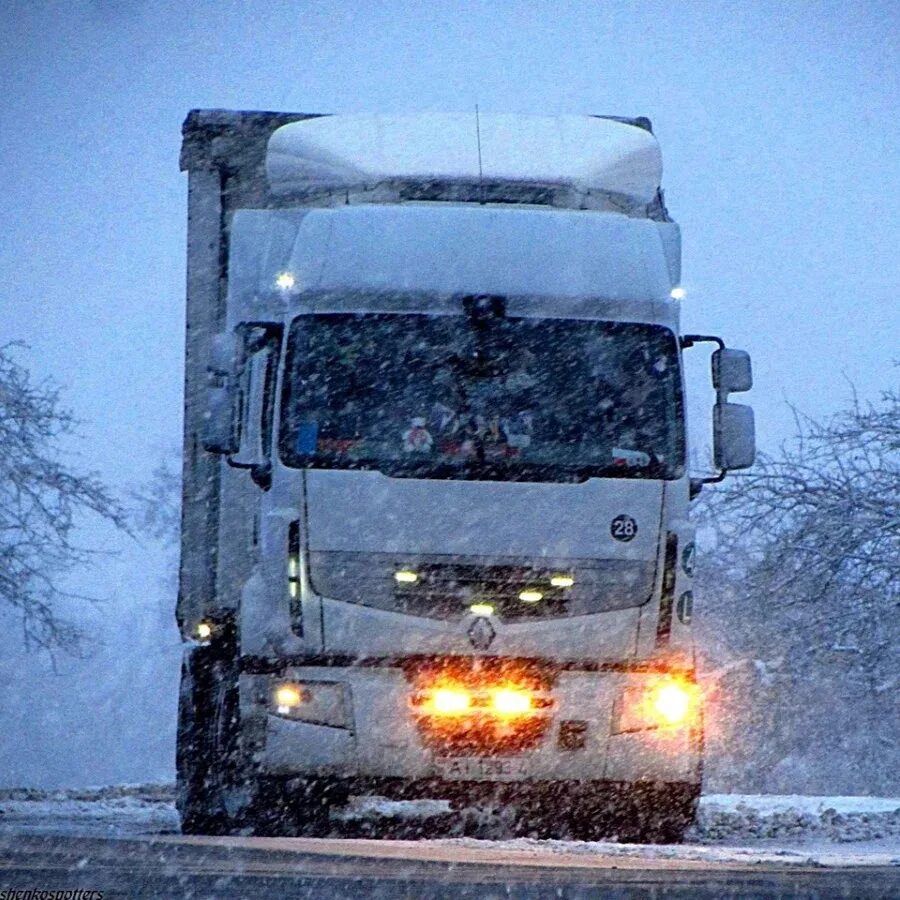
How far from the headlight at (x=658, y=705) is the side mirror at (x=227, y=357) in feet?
9.45

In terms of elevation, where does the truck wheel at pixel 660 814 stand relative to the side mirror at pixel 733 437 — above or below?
below

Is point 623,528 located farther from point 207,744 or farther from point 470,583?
point 207,744

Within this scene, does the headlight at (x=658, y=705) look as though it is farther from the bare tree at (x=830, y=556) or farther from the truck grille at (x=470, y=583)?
the bare tree at (x=830, y=556)

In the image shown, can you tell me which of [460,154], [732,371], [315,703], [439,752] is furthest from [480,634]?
[460,154]

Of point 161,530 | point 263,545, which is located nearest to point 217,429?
point 263,545

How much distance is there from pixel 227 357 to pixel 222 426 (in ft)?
1.36

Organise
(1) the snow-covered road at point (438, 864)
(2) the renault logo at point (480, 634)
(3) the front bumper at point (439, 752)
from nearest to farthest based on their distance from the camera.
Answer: (1) the snow-covered road at point (438, 864)
(3) the front bumper at point (439, 752)
(2) the renault logo at point (480, 634)

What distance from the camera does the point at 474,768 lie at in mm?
10523

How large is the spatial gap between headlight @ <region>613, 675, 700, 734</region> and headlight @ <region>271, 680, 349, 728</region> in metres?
1.48

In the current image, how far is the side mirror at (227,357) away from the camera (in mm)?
Answer: 11203

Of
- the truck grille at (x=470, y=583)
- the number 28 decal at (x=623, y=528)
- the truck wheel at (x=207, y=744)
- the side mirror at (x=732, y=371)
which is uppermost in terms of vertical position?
the side mirror at (x=732, y=371)

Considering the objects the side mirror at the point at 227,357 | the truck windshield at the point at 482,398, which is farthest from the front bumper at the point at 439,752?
the side mirror at the point at 227,357

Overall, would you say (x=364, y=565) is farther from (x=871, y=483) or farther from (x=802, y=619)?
(x=802, y=619)

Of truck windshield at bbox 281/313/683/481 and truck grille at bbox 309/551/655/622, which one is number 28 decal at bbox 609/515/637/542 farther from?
truck windshield at bbox 281/313/683/481
